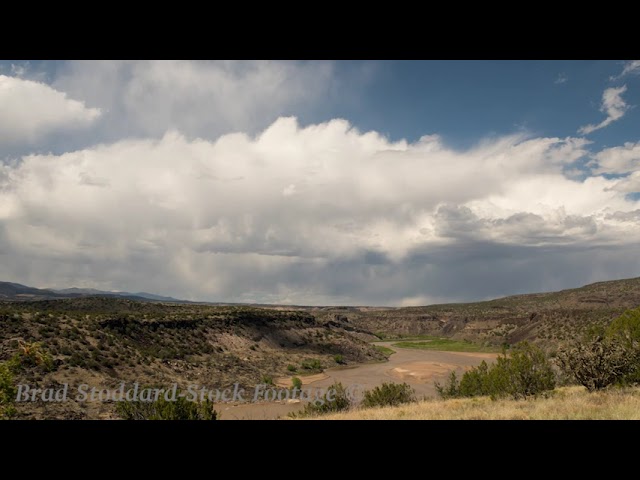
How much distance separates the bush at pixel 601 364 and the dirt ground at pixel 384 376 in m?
22.8

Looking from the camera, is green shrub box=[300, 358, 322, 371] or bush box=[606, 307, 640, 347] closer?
bush box=[606, 307, 640, 347]

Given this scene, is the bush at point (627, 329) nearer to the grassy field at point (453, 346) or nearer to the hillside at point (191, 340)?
the hillside at point (191, 340)

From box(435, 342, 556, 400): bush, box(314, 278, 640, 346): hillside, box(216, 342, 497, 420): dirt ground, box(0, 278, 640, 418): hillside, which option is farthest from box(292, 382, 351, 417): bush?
box(314, 278, 640, 346): hillside

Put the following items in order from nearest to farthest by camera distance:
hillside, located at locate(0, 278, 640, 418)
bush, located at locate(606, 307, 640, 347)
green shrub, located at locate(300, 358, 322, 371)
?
bush, located at locate(606, 307, 640, 347) < hillside, located at locate(0, 278, 640, 418) < green shrub, located at locate(300, 358, 322, 371)

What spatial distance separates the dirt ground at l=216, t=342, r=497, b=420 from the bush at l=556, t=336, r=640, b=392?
22.8 metres

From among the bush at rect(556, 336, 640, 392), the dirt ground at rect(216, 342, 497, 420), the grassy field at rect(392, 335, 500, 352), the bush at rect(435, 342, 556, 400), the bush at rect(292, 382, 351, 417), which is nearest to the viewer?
the bush at rect(556, 336, 640, 392)

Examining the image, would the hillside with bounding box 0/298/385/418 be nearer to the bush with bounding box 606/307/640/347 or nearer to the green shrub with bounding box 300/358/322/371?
the green shrub with bounding box 300/358/322/371

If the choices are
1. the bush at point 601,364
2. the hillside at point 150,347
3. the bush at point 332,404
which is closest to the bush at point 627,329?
the bush at point 601,364

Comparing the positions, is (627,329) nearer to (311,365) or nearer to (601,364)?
(601,364)

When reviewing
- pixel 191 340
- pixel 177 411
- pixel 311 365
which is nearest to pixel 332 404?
pixel 177 411

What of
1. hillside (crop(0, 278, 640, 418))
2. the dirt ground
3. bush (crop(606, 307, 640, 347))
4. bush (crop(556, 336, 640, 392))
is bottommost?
the dirt ground

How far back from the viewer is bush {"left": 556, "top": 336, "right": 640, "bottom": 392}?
49.3 ft
